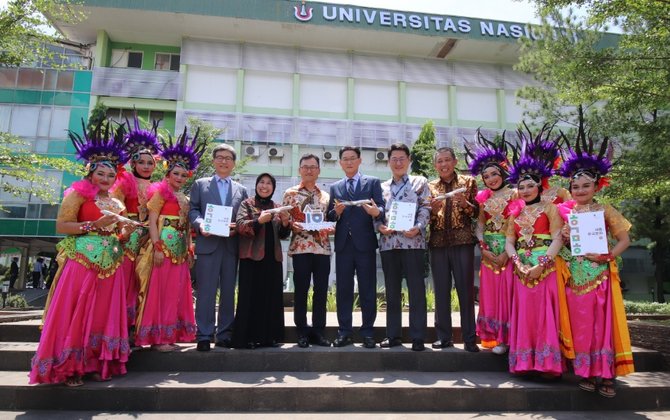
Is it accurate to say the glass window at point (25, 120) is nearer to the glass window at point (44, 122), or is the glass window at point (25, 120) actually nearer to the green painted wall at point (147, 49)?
the glass window at point (44, 122)

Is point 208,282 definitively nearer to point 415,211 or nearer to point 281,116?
point 415,211

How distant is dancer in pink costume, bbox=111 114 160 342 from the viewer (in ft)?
14.5

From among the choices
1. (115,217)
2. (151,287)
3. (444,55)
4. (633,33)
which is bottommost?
(151,287)

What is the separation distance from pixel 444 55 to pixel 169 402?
23149 millimetres

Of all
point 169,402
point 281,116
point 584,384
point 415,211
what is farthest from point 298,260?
point 281,116

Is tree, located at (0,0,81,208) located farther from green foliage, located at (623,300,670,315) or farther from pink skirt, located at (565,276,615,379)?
green foliage, located at (623,300,670,315)

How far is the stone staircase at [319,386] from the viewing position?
3.58 meters

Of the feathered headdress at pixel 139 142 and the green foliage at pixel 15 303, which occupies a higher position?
the feathered headdress at pixel 139 142

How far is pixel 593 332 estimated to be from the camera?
12.3 feet

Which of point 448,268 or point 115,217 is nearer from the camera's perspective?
point 115,217

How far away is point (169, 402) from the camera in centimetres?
358

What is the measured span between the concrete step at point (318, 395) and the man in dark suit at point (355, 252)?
88cm

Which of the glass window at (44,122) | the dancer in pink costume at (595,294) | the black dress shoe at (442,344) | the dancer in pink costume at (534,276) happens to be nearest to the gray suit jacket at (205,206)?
the black dress shoe at (442,344)

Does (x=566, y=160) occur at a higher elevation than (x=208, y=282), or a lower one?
higher
